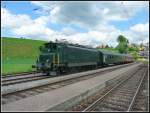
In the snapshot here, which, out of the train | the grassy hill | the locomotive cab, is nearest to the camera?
the locomotive cab

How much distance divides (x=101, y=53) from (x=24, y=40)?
152ft

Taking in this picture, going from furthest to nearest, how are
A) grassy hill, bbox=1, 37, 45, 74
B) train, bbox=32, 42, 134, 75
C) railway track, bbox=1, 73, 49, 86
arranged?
1. grassy hill, bbox=1, 37, 45, 74
2. train, bbox=32, 42, 134, 75
3. railway track, bbox=1, 73, 49, 86

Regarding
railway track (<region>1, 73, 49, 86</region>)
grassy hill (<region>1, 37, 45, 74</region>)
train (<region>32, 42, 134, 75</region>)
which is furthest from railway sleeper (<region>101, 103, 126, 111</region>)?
grassy hill (<region>1, 37, 45, 74</region>)

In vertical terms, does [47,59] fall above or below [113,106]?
above

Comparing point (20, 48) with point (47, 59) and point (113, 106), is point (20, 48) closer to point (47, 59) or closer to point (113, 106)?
point (47, 59)

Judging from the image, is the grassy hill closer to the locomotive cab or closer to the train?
the train

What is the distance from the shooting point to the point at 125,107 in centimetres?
1400

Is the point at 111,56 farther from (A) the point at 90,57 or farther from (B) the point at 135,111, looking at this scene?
(B) the point at 135,111

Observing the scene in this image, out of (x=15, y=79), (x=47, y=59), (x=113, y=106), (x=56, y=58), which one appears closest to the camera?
(x=113, y=106)

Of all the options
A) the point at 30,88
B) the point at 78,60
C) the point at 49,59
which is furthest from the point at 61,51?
the point at 30,88

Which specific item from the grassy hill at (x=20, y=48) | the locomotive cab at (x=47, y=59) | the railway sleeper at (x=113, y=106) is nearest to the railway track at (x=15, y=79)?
the locomotive cab at (x=47, y=59)

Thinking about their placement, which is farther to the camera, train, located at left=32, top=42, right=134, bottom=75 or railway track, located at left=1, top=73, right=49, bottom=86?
train, located at left=32, top=42, right=134, bottom=75

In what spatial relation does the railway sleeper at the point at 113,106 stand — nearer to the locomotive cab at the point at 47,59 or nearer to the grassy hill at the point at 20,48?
the locomotive cab at the point at 47,59

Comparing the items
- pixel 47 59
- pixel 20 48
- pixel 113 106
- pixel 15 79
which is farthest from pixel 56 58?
pixel 20 48
